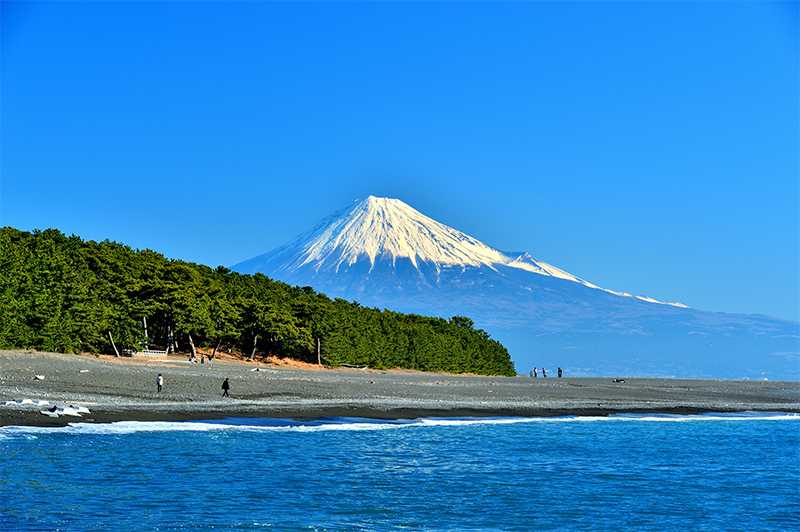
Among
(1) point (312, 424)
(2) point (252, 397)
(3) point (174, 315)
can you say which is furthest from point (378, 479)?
(3) point (174, 315)

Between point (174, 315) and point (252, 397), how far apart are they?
32228 mm

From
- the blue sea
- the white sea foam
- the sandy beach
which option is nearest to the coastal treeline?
the sandy beach

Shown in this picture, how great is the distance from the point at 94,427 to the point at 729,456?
90.0ft

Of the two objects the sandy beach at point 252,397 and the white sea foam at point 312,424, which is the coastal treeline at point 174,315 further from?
the white sea foam at point 312,424

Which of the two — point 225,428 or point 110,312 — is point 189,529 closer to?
point 225,428

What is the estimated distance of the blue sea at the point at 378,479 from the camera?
744 inches

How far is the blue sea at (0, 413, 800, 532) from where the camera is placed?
1889 centimetres

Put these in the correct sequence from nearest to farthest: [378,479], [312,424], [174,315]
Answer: [378,479]
[312,424]
[174,315]

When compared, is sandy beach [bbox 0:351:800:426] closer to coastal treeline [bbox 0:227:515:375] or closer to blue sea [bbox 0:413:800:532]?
blue sea [bbox 0:413:800:532]

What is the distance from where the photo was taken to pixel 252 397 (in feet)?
140

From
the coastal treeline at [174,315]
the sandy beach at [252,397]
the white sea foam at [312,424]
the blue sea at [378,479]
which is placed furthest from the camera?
the coastal treeline at [174,315]

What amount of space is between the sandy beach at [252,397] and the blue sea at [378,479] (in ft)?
9.52

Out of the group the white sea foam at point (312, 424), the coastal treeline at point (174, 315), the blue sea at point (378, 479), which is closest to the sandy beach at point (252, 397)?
the white sea foam at point (312, 424)

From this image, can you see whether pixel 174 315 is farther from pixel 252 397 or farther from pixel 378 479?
pixel 378 479
